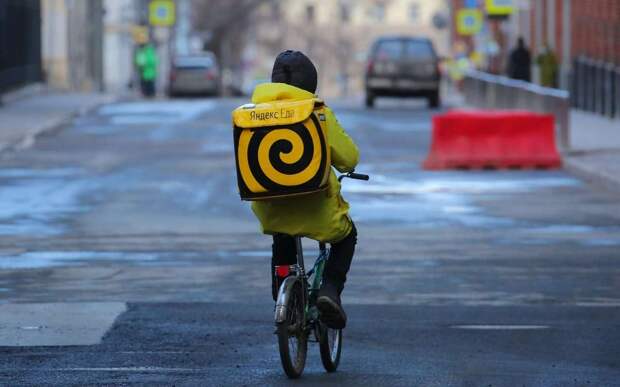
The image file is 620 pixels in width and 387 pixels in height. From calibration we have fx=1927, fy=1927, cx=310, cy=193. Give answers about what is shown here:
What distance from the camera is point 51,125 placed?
34.4 metres

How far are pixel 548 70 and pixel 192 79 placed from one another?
1624cm

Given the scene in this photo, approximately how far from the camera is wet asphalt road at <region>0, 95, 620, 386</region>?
914 cm

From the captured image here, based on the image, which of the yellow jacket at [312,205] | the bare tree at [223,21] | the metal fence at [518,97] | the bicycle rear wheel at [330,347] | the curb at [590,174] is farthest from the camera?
the bare tree at [223,21]

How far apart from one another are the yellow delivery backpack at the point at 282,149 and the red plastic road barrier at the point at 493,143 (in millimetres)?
16734

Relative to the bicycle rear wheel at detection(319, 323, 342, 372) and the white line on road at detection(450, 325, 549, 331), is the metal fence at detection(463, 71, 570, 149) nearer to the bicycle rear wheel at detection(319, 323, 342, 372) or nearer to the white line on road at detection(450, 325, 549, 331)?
the white line on road at detection(450, 325, 549, 331)

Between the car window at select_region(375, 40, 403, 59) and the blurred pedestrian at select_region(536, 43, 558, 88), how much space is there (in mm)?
3732

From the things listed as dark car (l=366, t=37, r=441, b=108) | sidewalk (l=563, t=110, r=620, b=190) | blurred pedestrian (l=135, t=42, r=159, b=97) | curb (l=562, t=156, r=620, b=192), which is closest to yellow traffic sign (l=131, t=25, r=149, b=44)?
blurred pedestrian (l=135, t=42, r=159, b=97)

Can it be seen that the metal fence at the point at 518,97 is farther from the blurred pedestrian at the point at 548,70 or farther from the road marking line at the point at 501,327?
the road marking line at the point at 501,327

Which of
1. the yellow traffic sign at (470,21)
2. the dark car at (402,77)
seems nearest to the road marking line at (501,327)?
the dark car at (402,77)

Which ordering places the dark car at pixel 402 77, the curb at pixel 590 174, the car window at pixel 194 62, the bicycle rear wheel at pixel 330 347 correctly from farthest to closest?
the car window at pixel 194 62
the dark car at pixel 402 77
the curb at pixel 590 174
the bicycle rear wheel at pixel 330 347

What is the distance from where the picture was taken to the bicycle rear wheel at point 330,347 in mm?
8727

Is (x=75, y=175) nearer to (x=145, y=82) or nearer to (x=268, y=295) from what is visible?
(x=268, y=295)

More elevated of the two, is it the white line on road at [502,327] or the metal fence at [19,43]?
the metal fence at [19,43]

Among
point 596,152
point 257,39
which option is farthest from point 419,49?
point 257,39
